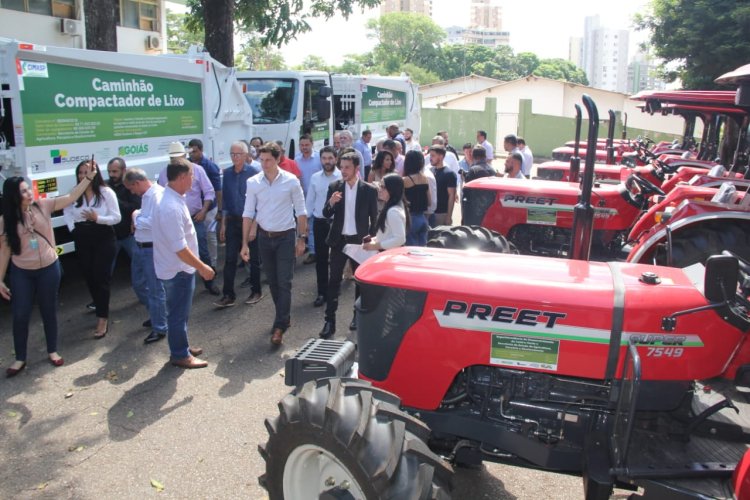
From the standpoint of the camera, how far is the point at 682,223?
5.86 meters

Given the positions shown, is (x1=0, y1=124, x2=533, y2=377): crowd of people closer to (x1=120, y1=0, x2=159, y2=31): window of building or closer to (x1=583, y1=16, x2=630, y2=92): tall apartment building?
(x1=120, y1=0, x2=159, y2=31): window of building

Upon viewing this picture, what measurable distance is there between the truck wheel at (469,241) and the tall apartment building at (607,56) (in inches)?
6331

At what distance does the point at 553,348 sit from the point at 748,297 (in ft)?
3.61

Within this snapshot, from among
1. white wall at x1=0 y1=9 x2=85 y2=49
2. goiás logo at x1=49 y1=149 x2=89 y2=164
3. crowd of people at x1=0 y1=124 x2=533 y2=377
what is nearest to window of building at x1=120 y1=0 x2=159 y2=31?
white wall at x1=0 y1=9 x2=85 y2=49

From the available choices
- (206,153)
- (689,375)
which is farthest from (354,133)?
(689,375)

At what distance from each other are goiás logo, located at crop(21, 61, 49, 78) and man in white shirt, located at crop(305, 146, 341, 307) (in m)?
2.95

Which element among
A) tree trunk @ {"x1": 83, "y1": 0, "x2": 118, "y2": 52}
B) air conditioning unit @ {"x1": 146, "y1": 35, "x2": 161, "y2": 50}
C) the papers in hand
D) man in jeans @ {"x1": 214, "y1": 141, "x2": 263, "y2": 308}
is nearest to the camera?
the papers in hand

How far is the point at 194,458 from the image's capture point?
Answer: 4.27 m

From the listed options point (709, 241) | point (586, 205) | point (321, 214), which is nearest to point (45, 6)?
point (321, 214)

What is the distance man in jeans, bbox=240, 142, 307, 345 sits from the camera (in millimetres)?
6180

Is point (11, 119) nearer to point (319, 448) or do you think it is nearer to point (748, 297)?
point (319, 448)

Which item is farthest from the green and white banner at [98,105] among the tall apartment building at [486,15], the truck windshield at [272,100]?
the tall apartment building at [486,15]

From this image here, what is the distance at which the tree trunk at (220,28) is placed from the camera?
39.3 ft

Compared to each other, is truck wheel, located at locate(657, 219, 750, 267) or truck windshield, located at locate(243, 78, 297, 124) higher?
truck windshield, located at locate(243, 78, 297, 124)
